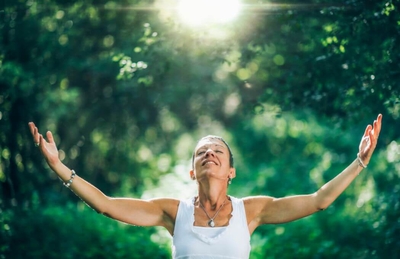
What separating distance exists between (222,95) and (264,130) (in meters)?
5.58

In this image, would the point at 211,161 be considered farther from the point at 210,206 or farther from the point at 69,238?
the point at 69,238

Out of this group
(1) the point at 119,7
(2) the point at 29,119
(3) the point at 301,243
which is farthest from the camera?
(2) the point at 29,119

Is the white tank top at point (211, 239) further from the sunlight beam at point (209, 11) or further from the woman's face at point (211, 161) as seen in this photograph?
the sunlight beam at point (209, 11)

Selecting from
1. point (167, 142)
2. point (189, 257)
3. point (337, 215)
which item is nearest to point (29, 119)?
point (337, 215)

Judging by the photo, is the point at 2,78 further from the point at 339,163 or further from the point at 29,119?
the point at 339,163

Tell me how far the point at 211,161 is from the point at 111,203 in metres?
0.55

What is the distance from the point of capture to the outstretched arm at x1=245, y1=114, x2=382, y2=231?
383 cm

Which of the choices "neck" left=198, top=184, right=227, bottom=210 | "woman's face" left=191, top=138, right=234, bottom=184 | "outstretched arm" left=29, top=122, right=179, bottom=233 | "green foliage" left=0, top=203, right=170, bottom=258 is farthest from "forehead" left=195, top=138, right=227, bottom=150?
"green foliage" left=0, top=203, right=170, bottom=258

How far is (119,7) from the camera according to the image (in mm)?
7988

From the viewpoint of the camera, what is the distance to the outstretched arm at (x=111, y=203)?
12.1 ft

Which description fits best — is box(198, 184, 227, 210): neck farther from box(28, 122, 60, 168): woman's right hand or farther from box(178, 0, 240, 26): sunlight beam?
box(178, 0, 240, 26): sunlight beam

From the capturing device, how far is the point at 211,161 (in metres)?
3.90

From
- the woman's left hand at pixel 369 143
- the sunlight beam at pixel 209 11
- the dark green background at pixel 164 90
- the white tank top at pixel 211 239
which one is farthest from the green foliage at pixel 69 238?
the woman's left hand at pixel 369 143

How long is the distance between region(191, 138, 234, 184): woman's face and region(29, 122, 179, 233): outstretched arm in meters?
0.22
